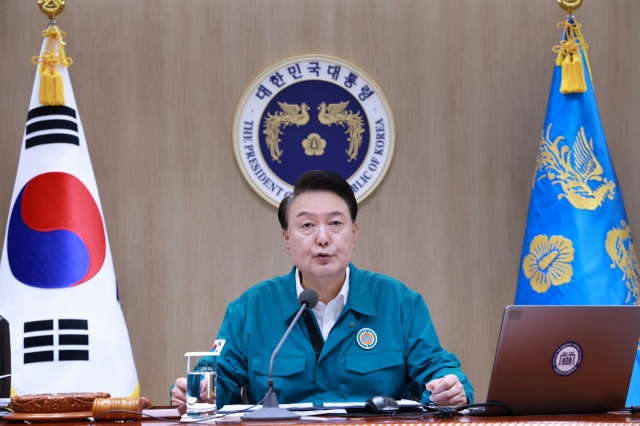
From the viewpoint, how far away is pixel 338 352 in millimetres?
2258

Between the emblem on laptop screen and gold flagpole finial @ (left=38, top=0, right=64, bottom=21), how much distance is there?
2.68 m

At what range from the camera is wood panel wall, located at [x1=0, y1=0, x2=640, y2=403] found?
142 inches

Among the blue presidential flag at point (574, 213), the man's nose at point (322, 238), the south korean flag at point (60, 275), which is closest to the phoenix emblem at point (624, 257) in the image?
the blue presidential flag at point (574, 213)

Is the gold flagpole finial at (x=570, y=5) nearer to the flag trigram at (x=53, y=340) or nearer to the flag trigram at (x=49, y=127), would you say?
the flag trigram at (x=49, y=127)

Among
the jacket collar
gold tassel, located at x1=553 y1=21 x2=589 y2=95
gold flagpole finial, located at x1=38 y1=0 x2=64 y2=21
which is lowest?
the jacket collar

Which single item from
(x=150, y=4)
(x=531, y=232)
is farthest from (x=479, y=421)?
(x=150, y=4)

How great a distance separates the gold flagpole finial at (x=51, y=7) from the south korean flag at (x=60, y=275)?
27 centimetres

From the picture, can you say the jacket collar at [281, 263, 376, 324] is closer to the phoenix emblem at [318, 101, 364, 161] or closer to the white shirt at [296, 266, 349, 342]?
the white shirt at [296, 266, 349, 342]

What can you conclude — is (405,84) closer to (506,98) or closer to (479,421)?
(506,98)

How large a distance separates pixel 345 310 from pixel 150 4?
215 cm

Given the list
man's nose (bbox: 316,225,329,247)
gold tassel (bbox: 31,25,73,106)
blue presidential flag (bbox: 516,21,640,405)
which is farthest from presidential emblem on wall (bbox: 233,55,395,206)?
man's nose (bbox: 316,225,329,247)

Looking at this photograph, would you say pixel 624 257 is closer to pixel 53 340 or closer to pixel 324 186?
pixel 324 186

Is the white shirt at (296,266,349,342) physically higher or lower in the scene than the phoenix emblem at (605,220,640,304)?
lower

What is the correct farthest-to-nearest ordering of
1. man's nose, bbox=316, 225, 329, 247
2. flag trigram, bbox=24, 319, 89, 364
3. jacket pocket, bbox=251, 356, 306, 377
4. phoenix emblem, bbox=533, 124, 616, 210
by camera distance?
phoenix emblem, bbox=533, 124, 616, 210, flag trigram, bbox=24, 319, 89, 364, man's nose, bbox=316, 225, 329, 247, jacket pocket, bbox=251, 356, 306, 377
